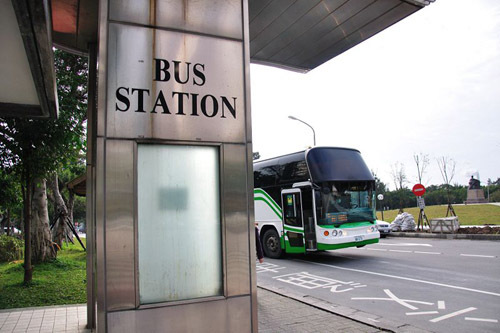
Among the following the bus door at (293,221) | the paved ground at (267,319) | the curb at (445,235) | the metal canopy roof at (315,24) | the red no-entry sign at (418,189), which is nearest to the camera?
the metal canopy roof at (315,24)

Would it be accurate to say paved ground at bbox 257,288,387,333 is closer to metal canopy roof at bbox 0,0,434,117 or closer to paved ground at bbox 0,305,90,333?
paved ground at bbox 0,305,90,333

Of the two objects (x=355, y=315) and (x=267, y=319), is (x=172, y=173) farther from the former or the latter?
(x=355, y=315)

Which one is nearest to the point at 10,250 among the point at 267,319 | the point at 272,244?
the point at 272,244

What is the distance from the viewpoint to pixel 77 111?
9.92m

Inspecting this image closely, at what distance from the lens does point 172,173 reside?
3281mm

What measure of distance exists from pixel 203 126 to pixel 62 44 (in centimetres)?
375

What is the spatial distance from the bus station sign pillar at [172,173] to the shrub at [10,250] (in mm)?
12495

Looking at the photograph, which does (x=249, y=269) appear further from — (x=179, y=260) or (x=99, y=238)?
(x=99, y=238)

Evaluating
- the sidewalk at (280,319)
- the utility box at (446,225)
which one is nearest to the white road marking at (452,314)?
the sidewalk at (280,319)

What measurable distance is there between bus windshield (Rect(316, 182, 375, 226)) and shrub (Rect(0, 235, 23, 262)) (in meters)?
10.6

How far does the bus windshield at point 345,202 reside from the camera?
11.3 metres

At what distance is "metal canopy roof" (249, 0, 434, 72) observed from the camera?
5148 mm

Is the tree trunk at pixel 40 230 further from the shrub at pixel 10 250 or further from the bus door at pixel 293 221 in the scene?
the bus door at pixel 293 221

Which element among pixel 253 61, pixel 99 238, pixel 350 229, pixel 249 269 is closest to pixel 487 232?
pixel 350 229
